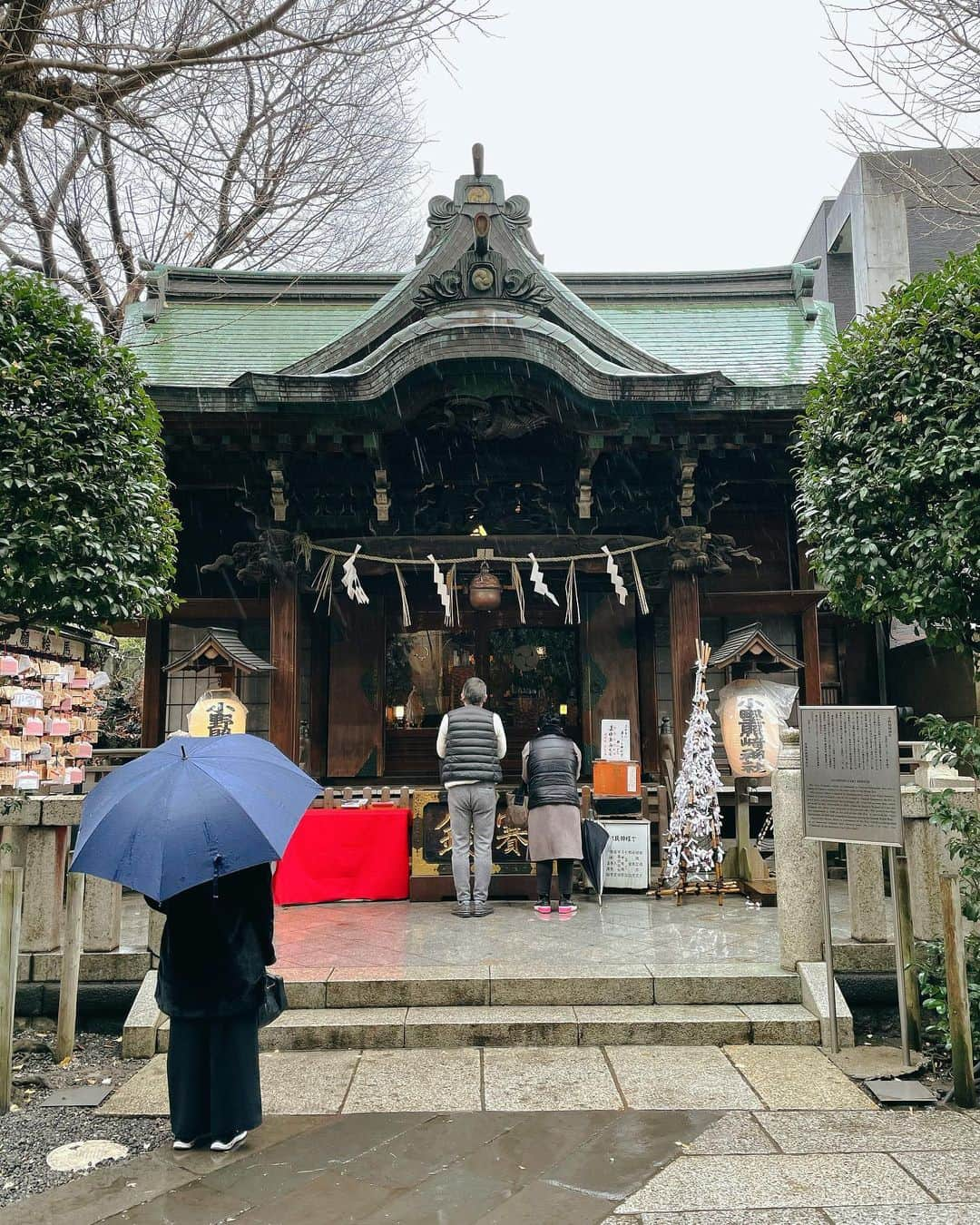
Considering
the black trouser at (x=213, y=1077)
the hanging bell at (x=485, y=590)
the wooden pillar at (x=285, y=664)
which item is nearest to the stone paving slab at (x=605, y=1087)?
the black trouser at (x=213, y=1077)

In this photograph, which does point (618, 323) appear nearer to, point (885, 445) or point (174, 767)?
point (885, 445)

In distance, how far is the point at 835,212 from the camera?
23.8 metres

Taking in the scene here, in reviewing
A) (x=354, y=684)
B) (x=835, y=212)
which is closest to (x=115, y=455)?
(x=354, y=684)

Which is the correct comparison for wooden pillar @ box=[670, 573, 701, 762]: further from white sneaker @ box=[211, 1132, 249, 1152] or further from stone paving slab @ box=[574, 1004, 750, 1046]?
white sneaker @ box=[211, 1132, 249, 1152]

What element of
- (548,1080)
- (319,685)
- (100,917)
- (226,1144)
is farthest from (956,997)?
(319,685)

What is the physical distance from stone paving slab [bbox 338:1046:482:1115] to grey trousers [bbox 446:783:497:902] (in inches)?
101

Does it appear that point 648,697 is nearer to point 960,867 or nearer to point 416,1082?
point 960,867

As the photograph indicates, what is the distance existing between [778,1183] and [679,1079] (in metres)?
1.28

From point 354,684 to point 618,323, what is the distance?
6.63 m

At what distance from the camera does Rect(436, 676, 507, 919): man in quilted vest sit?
26.6 feet

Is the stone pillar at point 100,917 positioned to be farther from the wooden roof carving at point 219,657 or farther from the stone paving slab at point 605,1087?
the wooden roof carving at point 219,657

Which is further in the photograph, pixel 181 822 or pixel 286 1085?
pixel 286 1085

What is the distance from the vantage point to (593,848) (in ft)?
28.5

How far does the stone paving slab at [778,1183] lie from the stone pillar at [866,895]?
2.27 metres
